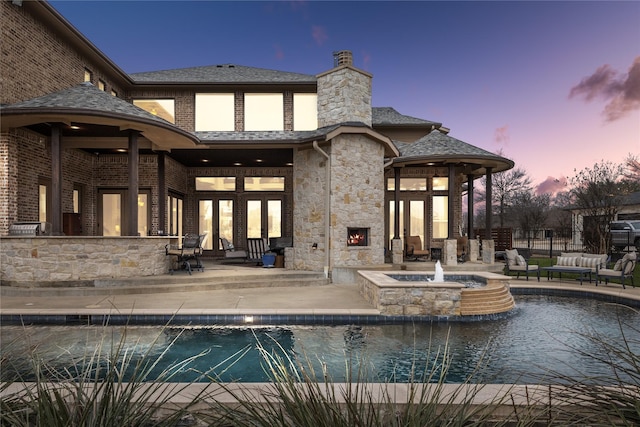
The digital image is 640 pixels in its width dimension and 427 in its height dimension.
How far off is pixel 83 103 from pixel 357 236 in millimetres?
7528

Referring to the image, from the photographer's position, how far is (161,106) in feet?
46.1

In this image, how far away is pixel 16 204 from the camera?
8.96 m

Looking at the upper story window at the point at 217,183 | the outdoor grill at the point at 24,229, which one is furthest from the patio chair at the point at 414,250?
the outdoor grill at the point at 24,229

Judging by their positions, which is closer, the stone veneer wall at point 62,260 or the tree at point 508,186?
the stone veneer wall at point 62,260

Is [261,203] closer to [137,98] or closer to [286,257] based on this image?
[286,257]

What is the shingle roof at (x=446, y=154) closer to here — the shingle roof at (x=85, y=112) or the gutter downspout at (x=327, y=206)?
the gutter downspout at (x=327, y=206)

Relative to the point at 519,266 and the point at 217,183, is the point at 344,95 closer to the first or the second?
the point at 217,183

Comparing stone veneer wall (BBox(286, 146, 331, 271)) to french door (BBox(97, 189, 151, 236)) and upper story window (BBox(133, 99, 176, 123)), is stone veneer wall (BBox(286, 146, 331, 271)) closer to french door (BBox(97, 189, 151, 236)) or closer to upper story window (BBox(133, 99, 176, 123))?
french door (BBox(97, 189, 151, 236))

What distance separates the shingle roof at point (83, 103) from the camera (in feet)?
26.7

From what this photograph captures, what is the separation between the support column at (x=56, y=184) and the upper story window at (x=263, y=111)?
6354mm

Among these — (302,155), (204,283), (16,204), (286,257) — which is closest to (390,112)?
(302,155)

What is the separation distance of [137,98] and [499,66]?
17523 millimetres

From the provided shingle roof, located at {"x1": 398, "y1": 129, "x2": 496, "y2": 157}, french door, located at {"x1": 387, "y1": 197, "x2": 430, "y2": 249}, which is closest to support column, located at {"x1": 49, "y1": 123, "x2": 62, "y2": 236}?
shingle roof, located at {"x1": 398, "y1": 129, "x2": 496, "y2": 157}

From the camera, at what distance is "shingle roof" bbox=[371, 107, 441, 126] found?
15125mm
